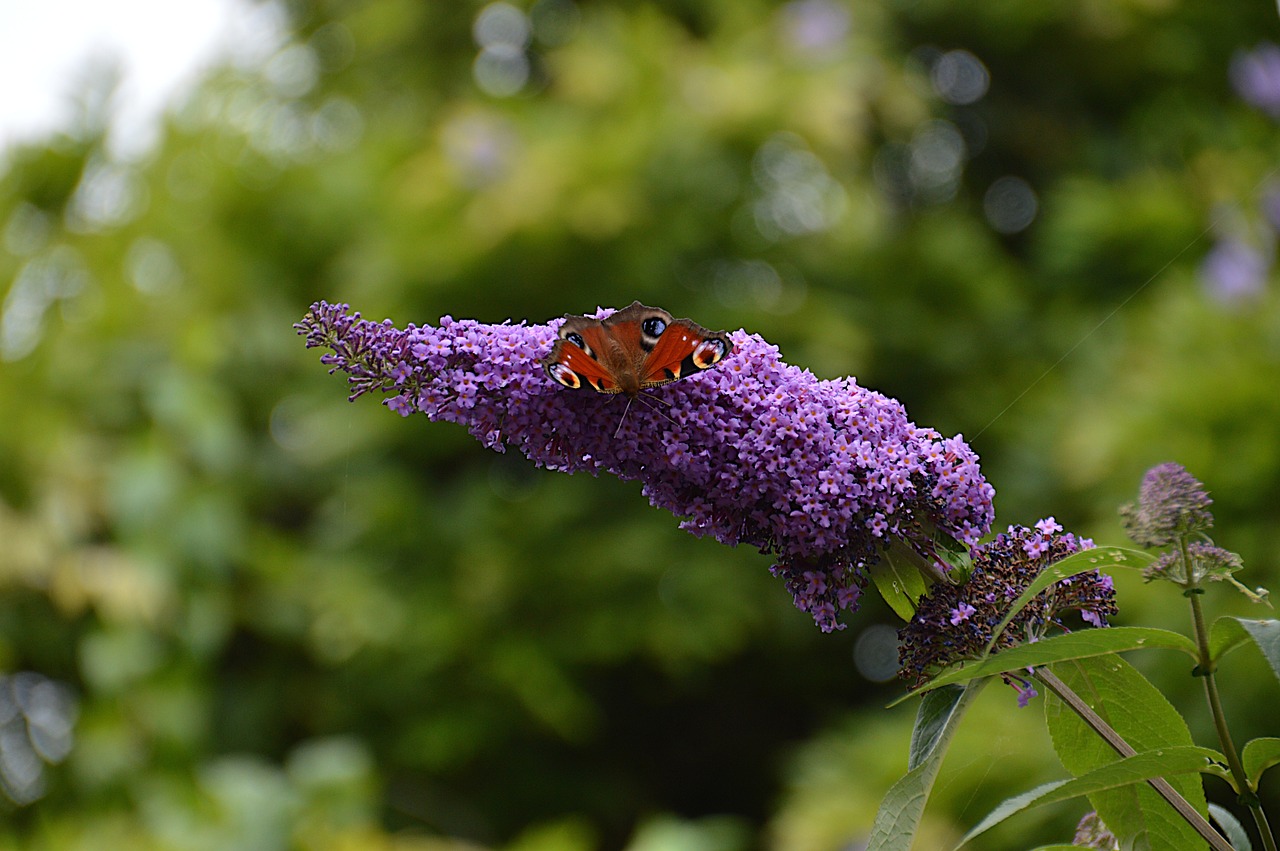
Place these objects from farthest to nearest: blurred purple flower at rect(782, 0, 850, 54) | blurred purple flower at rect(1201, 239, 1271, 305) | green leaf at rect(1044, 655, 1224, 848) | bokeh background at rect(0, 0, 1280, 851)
Result: 1. blurred purple flower at rect(782, 0, 850, 54)
2. bokeh background at rect(0, 0, 1280, 851)
3. blurred purple flower at rect(1201, 239, 1271, 305)
4. green leaf at rect(1044, 655, 1224, 848)

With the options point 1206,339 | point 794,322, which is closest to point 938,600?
point 1206,339

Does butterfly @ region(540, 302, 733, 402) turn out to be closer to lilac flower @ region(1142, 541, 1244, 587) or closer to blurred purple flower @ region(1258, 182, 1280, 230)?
lilac flower @ region(1142, 541, 1244, 587)

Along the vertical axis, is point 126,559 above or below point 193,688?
above

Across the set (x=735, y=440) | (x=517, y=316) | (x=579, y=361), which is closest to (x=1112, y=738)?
(x=735, y=440)

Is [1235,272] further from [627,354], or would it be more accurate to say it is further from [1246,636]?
[627,354]

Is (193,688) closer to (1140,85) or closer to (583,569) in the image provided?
(583,569)

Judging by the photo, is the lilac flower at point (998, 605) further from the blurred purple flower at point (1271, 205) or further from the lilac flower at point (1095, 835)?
the blurred purple flower at point (1271, 205)

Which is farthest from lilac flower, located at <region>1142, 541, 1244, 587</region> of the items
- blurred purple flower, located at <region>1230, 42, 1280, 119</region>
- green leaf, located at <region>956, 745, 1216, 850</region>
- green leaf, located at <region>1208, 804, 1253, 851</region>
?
blurred purple flower, located at <region>1230, 42, 1280, 119</region>
